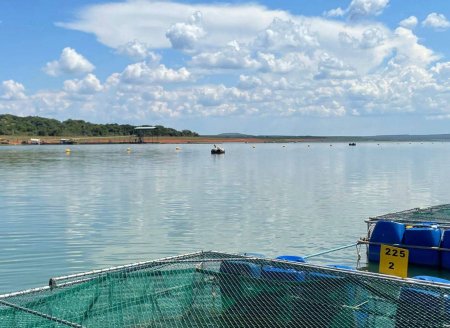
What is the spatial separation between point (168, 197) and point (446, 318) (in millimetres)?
34105

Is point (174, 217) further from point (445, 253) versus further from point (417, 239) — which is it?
point (445, 253)

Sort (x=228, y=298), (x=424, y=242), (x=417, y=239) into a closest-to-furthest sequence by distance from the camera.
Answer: (x=228, y=298) → (x=424, y=242) → (x=417, y=239)

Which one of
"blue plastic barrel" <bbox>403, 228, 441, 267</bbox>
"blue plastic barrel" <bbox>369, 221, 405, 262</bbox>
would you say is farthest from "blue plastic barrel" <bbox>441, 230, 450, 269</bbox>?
"blue plastic barrel" <bbox>369, 221, 405, 262</bbox>

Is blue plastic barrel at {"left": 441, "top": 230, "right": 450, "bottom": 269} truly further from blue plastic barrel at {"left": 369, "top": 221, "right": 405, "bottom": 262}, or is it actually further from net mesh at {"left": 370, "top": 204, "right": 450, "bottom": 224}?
net mesh at {"left": 370, "top": 204, "right": 450, "bottom": 224}

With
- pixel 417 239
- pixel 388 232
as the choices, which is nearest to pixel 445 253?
pixel 417 239

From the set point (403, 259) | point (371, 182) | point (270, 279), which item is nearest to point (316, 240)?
point (403, 259)

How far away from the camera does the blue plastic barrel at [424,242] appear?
56.1 feet

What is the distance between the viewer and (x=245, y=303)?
356 inches

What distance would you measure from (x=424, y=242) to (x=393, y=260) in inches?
260

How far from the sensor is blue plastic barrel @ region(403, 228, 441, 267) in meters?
17.1

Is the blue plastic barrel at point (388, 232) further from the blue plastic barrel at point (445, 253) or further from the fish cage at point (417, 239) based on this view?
the blue plastic barrel at point (445, 253)

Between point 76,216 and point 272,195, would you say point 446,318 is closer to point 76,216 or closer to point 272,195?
point 76,216

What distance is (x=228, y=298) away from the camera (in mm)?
9086

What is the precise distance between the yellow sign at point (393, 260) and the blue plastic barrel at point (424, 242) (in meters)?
6.51
